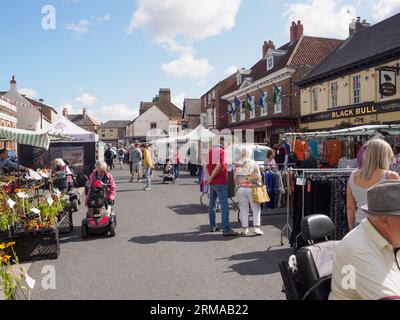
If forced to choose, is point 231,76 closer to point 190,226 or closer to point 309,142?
point 309,142

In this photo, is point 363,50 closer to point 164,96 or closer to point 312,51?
point 312,51

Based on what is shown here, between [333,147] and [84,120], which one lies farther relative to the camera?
[84,120]

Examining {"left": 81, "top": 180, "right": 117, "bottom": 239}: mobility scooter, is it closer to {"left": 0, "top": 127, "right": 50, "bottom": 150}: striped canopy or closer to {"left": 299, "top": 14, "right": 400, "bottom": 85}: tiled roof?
{"left": 0, "top": 127, "right": 50, "bottom": 150}: striped canopy

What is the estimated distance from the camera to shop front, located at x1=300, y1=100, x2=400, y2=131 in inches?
718

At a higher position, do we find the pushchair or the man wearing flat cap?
the man wearing flat cap

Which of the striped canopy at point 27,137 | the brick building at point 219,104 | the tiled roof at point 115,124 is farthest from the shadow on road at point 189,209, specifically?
the tiled roof at point 115,124

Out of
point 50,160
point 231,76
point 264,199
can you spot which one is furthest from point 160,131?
point 264,199

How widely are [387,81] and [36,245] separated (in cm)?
1755

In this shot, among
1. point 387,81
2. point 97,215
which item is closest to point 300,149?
point 387,81

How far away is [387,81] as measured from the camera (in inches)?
703

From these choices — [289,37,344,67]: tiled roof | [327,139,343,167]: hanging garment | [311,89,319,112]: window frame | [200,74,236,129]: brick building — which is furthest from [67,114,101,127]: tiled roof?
[327,139,343,167]: hanging garment

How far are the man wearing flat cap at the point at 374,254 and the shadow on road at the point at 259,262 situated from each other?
3.32 metres

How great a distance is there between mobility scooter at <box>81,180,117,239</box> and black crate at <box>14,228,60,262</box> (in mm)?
1276

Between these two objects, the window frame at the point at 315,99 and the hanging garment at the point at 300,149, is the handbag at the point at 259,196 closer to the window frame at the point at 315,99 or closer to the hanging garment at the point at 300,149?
the hanging garment at the point at 300,149
